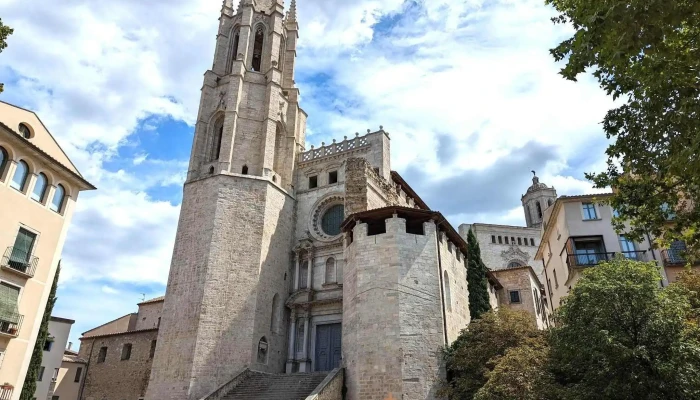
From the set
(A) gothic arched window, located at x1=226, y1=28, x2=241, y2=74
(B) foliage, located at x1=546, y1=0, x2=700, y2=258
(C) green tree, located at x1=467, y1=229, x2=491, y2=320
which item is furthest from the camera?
(A) gothic arched window, located at x1=226, y1=28, x2=241, y2=74

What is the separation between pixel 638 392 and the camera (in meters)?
12.0

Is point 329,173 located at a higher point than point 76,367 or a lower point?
higher

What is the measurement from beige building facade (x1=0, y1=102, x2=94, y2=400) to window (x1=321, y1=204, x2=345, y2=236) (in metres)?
13.7

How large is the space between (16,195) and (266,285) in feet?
40.6

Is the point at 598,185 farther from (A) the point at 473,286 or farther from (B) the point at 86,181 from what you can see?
(B) the point at 86,181

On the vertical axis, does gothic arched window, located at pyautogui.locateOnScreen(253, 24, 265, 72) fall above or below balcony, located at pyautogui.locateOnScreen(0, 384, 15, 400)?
above

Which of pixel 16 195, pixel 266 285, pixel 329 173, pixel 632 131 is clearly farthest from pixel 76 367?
pixel 632 131

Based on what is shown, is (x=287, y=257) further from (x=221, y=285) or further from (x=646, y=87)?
(x=646, y=87)

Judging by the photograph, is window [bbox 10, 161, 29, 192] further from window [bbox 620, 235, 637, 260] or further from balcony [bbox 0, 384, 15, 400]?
window [bbox 620, 235, 637, 260]

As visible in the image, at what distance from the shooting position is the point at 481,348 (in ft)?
60.7

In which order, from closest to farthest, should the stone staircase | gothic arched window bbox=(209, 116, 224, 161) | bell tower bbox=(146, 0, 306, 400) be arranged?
the stone staircase, bell tower bbox=(146, 0, 306, 400), gothic arched window bbox=(209, 116, 224, 161)

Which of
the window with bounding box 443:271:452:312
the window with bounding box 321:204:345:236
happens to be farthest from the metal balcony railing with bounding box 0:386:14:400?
the window with bounding box 443:271:452:312

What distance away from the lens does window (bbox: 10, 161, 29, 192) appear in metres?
18.8

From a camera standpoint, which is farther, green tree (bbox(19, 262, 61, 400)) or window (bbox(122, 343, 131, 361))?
window (bbox(122, 343, 131, 361))
